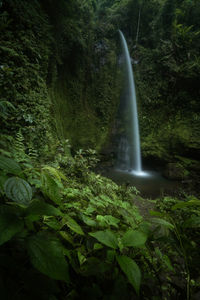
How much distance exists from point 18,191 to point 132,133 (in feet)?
29.4

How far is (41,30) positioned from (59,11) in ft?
4.62

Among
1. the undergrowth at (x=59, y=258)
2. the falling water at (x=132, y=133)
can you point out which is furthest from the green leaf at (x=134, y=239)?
the falling water at (x=132, y=133)

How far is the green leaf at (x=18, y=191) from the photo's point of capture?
517 mm

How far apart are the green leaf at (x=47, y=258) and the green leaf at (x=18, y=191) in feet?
0.47

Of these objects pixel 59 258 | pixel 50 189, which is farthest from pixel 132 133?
pixel 59 258

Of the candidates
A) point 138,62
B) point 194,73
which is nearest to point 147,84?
point 138,62

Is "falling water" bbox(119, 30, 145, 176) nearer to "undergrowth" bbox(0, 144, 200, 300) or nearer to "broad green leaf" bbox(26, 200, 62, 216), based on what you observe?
"undergrowth" bbox(0, 144, 200, 300)

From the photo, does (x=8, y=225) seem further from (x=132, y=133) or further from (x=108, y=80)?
(x=108, y=80)

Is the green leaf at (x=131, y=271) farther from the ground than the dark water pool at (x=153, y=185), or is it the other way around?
the green leaf at (x=131, y=271)

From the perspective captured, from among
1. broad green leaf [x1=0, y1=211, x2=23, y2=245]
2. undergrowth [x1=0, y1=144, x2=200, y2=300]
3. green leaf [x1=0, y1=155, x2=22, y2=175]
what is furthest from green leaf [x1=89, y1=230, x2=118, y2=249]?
green leaf [x1=0, y1=155, x2=22, y2=175]

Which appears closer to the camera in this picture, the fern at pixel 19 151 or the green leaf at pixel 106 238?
the green leaf at pixel 106 238

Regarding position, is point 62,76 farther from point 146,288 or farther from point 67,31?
point 146,288

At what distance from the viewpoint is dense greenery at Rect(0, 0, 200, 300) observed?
52cm

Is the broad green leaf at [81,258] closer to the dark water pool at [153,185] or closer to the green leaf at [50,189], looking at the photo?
the green leaf at [50,189]
